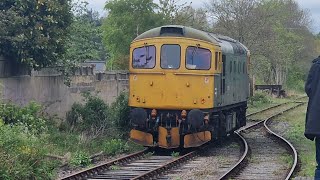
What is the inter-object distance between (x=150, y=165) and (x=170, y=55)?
3.48m

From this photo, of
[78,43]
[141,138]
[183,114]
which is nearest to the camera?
[183,114]

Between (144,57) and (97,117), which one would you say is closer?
(144,57)

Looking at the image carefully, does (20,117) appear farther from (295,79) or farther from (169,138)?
(295,79)

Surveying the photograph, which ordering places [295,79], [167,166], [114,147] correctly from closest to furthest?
[167,166], [114,147], [295,79]

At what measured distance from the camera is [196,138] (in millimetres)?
16375

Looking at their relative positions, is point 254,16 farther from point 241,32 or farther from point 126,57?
point 126,57

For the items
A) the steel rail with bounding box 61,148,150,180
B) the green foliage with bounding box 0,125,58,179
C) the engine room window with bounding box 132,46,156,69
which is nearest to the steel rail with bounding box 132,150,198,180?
the steel rail with bounding box 61,148,150,180

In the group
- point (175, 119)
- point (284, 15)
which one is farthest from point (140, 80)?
point (284, 15)

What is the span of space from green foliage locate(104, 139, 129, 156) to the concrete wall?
9.23ft

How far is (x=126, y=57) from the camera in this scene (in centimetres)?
2822

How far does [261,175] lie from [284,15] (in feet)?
185

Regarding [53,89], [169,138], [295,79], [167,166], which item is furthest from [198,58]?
[295,79]

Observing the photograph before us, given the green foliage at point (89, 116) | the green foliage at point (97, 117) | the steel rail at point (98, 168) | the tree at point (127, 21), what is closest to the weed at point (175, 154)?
the steel rail at point (98, 168)

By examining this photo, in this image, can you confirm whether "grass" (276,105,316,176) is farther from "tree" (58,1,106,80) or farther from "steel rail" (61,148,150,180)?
"tree" (58,1,106,80)
